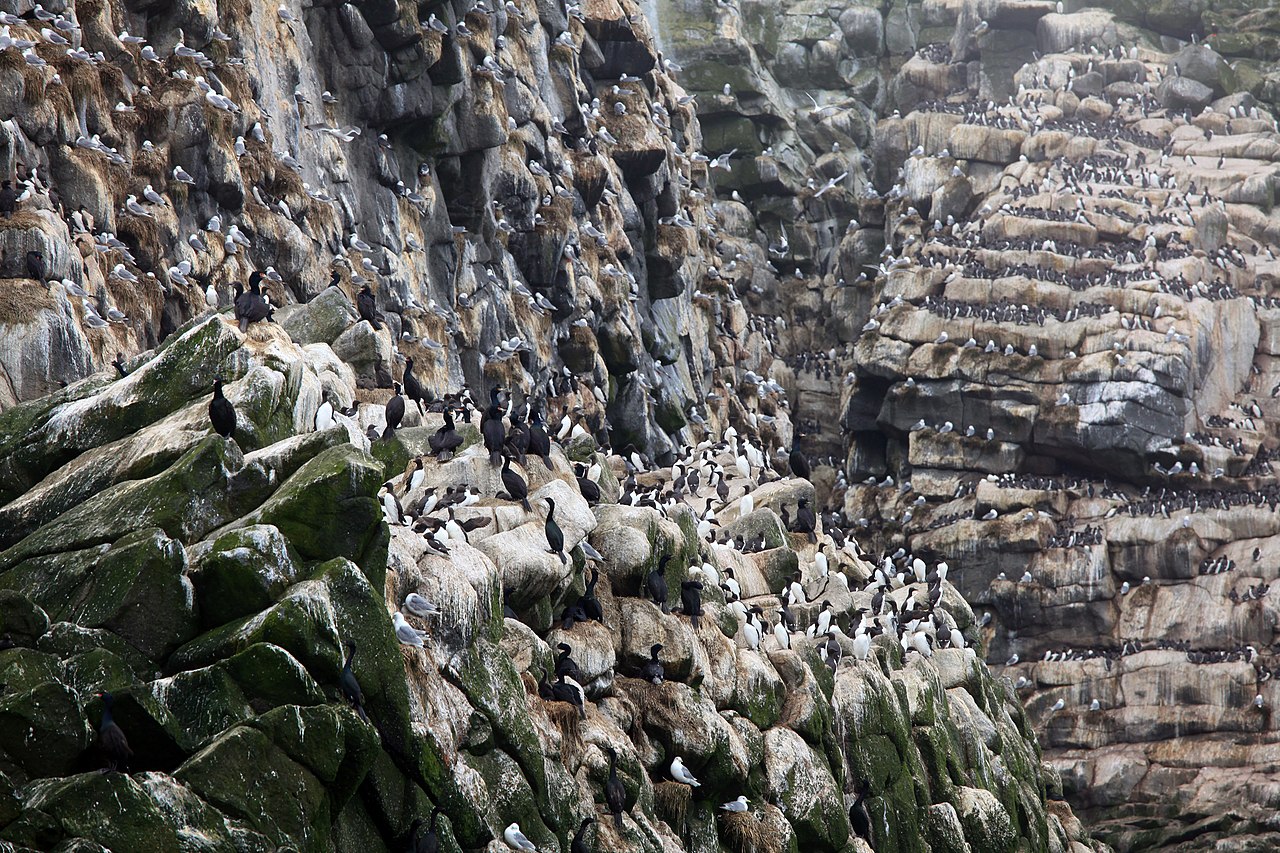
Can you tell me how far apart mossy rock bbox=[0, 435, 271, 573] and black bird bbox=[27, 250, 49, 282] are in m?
8.35

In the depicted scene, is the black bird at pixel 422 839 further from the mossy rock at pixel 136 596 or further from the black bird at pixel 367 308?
the black bird at pixel 367 308

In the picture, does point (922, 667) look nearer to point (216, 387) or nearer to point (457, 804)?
point (457, 804)

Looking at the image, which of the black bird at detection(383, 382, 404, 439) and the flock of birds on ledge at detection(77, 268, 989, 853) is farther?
the black bird at detection(383, 382, 404, 439)

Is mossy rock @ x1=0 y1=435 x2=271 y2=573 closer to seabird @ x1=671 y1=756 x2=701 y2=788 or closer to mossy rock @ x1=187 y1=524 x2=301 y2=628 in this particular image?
mossy rock @ x1=187 y1=524 x2=301 y2=628

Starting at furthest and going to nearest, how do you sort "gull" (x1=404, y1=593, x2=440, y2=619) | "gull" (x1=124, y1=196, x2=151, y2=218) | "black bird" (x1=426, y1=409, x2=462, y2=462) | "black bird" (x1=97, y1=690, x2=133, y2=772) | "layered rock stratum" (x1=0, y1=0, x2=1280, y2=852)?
"gull" (x1=124, y1=196, x2=151, y2=218) < "black bird" (x1=426, y1=409, x2=462, y2=462) < "gull" (x1=404, y1=593, x2=440, y2=619) < "layered rock stratum" (x1=0, y1=0, x2=1280, y2=852) < "black bird" (x1=97, y1=690, x2=133, y2=772)

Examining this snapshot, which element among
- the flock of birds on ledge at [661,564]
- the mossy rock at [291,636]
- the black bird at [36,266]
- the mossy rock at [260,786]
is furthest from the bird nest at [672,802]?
the black bird at [36,266]

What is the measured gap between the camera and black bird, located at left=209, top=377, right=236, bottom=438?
17.8m

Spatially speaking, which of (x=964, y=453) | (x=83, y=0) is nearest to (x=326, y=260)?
(x=83, y=0)

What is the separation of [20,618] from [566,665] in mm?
7761

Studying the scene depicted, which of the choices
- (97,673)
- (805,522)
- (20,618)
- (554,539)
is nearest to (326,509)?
(97,673)

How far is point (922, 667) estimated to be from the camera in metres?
30.9

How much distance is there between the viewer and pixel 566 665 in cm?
2122

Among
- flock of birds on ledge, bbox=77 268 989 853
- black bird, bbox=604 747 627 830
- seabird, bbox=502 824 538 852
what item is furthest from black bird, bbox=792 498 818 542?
seabird, bbox=502 824 538 852

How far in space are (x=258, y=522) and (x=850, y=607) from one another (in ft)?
57.2
